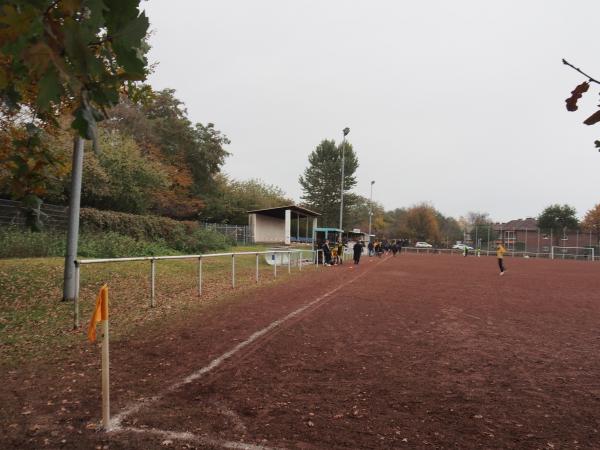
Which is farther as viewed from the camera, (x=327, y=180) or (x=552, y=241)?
(x=327, y=180)

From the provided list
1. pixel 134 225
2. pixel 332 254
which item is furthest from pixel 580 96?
pixel 332 254

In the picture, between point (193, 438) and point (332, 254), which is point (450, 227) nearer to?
point (332, 254)

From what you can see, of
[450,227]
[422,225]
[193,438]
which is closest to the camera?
[193,438]

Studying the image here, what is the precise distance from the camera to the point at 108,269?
13.0 m

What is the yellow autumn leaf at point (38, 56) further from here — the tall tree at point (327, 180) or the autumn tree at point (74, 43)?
the tall tree at point (327, 180)

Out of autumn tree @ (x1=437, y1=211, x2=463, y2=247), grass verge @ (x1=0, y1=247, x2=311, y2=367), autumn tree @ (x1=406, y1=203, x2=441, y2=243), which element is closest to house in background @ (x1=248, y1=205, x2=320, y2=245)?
grass verge @ (x1=0, y1=247, x2=311, y2=367)

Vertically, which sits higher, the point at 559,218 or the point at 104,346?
the point at 559,218

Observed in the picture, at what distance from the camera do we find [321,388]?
4441 mm

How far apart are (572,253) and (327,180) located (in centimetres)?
3410

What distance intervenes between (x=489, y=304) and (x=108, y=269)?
10.5m

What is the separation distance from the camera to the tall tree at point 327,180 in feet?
225

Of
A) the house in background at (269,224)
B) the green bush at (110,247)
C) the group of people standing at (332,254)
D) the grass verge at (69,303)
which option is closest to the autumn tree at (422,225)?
the house in background at (269,224)

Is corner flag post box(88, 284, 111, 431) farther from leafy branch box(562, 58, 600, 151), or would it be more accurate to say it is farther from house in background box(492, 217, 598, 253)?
house in background box(492, 217, 598, 253)

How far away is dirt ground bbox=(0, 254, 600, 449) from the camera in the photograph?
3365mm
